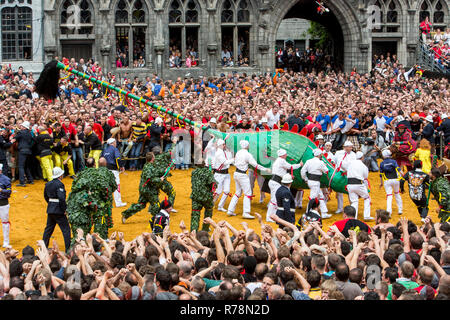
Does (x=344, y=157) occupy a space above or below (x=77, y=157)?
above

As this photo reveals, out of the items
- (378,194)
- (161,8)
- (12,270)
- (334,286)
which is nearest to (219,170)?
(378,194)

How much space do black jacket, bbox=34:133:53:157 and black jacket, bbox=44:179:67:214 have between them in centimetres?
570

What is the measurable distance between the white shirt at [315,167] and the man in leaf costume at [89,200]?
15.9 feet

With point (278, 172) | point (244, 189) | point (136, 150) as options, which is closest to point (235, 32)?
point (136, 150)

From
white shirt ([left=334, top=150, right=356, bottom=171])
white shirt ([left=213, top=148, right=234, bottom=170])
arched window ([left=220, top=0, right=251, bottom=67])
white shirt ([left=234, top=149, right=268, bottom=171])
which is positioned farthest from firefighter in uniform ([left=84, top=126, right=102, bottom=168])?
arched window ([left=220, top=0, right=251, bottom=67])

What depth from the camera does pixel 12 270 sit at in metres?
9.44

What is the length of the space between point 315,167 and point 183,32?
17.9 m

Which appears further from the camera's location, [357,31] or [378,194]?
[357,31]

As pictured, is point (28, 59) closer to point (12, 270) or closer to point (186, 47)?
point (186, 47)

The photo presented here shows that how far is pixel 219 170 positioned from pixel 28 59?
17.7 meters

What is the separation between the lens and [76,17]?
104 feet

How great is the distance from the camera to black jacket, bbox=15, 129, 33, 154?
62.8ft

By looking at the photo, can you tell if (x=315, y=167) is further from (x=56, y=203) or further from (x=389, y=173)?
(x=56, y=203)

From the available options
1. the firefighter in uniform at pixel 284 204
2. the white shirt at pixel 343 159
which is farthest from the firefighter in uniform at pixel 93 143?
the white shirt at pixel 343 159
